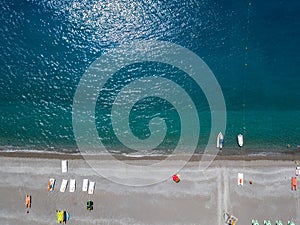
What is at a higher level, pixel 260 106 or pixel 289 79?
pixel 289 79

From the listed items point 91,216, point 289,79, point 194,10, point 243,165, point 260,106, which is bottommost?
point 91,216

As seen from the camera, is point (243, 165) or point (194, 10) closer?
point (243, 165)

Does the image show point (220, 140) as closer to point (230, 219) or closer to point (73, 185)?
point (230, 219)

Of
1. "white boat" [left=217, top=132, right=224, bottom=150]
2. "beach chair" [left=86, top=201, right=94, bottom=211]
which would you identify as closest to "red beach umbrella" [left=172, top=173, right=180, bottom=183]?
"white boat" [left=217, top=132, right=224, bottom=150]

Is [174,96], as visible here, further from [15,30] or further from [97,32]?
[15,30]

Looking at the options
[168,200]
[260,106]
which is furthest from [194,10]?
[168,200]

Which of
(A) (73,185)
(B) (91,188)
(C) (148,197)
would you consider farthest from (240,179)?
(A) (73,185)

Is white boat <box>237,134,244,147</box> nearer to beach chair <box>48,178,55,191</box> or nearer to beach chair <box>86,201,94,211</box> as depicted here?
beach chair <box>86,201,94,211</box>

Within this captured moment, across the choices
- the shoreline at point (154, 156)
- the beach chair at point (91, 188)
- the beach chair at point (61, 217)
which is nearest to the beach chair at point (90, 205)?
the beach chair at point (91, 188)
